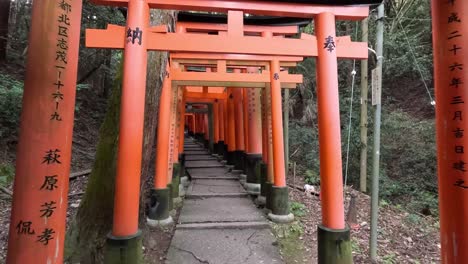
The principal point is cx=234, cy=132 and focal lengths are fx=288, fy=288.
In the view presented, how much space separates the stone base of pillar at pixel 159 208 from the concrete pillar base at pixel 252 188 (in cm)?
251

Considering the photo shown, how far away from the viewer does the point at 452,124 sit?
1668 mm

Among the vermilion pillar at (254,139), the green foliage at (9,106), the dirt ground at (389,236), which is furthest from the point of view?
the vermilion pillar at (254,139)

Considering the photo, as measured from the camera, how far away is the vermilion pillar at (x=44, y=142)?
4.88 ft

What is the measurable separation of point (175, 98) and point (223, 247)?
3391 millimetres

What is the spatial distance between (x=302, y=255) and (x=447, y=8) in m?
3.79

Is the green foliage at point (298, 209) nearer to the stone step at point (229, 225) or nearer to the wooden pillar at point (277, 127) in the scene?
the wooden pillar at point (277, 127)

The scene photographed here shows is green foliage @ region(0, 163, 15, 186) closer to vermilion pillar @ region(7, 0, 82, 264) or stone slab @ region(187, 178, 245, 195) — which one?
stone slab @ region(187, 178, 245, 195)

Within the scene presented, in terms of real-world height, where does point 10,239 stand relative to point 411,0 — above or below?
below

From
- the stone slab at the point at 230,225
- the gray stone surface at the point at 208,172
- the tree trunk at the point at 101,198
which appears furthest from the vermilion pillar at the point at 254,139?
the tree trunk at the point at 101,198

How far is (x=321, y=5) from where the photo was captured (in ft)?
11.0

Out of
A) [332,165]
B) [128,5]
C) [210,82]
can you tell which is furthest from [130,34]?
[210,82]

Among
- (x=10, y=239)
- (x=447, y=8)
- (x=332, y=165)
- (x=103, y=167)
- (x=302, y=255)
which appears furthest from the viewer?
(x=302, y=255)

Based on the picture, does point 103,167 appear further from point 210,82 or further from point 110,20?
point 110,20

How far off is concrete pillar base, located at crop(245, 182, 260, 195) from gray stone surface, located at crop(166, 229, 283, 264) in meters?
2.12
